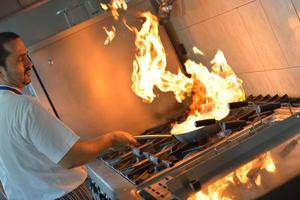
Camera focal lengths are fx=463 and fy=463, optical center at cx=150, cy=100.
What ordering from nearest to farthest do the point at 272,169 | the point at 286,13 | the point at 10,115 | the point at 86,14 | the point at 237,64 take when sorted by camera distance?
the point at 272,169 → the point at 286,13 → the point at 10,115 → the point at 237,64 → the point at 86,14

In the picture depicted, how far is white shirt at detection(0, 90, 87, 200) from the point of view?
1.80 m

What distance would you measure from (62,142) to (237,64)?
0.99m

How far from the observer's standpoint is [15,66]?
1.91 m

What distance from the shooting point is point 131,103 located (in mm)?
2830

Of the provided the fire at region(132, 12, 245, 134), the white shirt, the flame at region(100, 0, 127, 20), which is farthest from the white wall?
the white shirt

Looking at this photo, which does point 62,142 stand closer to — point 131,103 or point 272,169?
point 272,169

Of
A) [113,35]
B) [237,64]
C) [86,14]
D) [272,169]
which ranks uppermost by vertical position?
[86,14]

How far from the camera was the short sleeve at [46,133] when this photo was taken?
1797 mm

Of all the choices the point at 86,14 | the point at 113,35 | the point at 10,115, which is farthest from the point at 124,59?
the point at 10,115

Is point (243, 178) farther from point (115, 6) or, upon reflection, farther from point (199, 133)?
point (115, 6)

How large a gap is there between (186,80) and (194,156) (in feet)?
2.83

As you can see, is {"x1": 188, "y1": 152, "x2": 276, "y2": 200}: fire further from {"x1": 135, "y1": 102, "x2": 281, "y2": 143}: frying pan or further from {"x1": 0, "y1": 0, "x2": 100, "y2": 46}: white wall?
{"x1": 0, "y1": 0, "x2": 100, "y2": 46}: white wall

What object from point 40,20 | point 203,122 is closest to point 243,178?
point 203,122

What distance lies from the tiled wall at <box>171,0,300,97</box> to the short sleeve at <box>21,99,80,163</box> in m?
0.90
